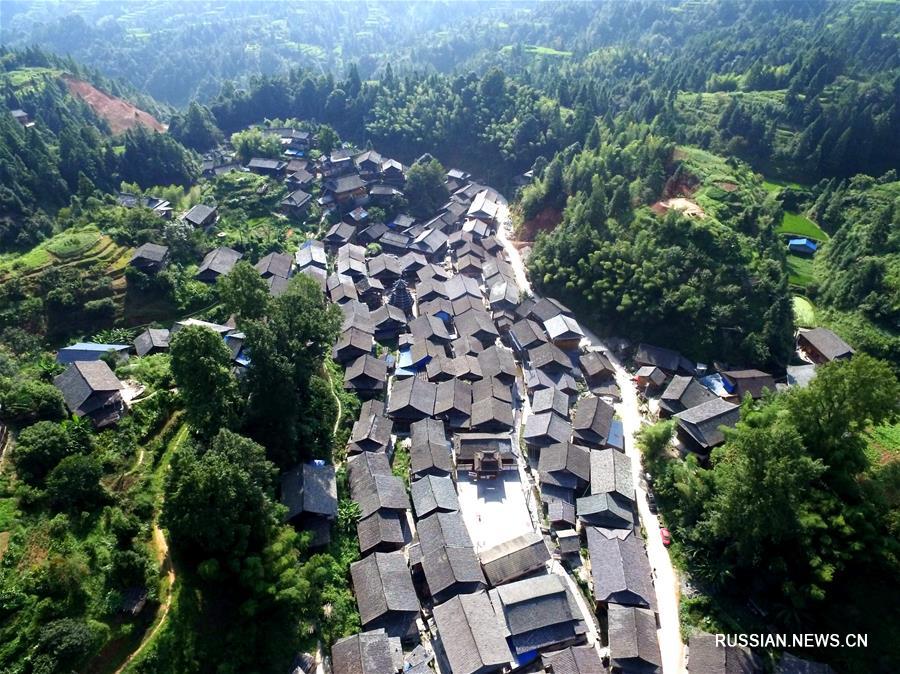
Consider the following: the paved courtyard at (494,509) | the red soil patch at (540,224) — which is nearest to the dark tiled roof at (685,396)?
the paved courtyard at (494,509)

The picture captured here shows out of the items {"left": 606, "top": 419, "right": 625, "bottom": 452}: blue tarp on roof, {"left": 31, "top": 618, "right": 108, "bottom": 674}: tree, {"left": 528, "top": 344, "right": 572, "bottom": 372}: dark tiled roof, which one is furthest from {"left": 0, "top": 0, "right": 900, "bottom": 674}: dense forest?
{"left": 528, "top": 344, "right": 572, "bottom": 372}: dark tiled roof

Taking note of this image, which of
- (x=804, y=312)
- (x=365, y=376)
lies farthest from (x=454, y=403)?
(x=804, y=312)

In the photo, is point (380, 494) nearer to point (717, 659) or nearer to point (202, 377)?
point (202, 377)

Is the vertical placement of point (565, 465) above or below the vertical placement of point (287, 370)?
below

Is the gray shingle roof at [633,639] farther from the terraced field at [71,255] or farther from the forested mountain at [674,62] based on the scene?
the forested mountain at [674,62]

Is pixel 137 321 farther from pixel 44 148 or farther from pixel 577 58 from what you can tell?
pixel 577 58
